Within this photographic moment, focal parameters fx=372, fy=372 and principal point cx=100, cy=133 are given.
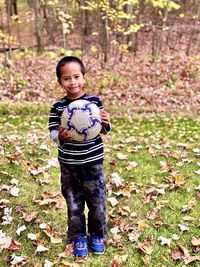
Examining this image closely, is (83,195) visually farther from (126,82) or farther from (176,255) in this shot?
(126,82)

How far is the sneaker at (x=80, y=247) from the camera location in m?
3.45

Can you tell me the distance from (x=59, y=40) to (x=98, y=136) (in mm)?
17650

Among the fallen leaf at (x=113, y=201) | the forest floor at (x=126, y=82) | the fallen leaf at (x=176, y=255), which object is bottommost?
the forest floor at (x=126, y=82)

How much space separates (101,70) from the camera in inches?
532

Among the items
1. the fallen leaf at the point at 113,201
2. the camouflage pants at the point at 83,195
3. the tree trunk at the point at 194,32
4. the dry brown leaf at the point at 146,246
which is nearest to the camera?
the camouflage pants at the point at 83,195

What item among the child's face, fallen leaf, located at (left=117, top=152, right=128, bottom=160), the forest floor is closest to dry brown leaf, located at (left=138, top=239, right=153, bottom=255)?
the child's face

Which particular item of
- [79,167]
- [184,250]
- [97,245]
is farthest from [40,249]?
[184,250]

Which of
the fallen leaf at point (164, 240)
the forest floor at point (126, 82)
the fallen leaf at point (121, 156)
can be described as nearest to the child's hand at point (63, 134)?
the fallen leaf at point (164, 240)

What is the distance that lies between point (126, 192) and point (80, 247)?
1.37m

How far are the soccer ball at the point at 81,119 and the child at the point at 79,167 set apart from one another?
6cm

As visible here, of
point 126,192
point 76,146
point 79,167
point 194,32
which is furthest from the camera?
point 194,32

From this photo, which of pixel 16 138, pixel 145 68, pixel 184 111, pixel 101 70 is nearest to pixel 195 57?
pixel 145 68

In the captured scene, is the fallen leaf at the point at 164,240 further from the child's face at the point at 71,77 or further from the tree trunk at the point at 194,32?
the tree trunk at the point at 194,32

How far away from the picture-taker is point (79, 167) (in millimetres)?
3139
